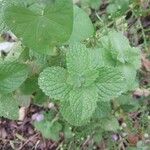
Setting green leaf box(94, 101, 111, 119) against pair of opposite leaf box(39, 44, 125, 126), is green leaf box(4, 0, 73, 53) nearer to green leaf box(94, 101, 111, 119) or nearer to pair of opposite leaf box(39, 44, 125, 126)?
pair of opposite leaf box(39, 44, 125, 126)

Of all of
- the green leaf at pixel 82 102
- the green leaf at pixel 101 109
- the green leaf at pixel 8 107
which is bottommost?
the green leaf at pixel 101 109

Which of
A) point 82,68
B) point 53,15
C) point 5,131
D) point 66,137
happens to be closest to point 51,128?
point 66,137

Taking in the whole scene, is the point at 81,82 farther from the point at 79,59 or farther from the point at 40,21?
the point at 40,21

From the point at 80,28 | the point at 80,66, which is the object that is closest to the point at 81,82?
the point at 80,66

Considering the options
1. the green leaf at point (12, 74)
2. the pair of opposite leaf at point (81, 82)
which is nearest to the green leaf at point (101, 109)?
the pair of opposite leaf at point (81, 82)

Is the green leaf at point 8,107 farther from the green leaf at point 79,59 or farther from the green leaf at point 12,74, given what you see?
the green leaf at point 79,59

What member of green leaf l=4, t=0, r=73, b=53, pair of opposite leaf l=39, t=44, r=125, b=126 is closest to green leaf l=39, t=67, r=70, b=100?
pair of opposite leaf l=39, t=44, r=125, b=126

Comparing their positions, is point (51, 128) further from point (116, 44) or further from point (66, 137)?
point (116, 44)
